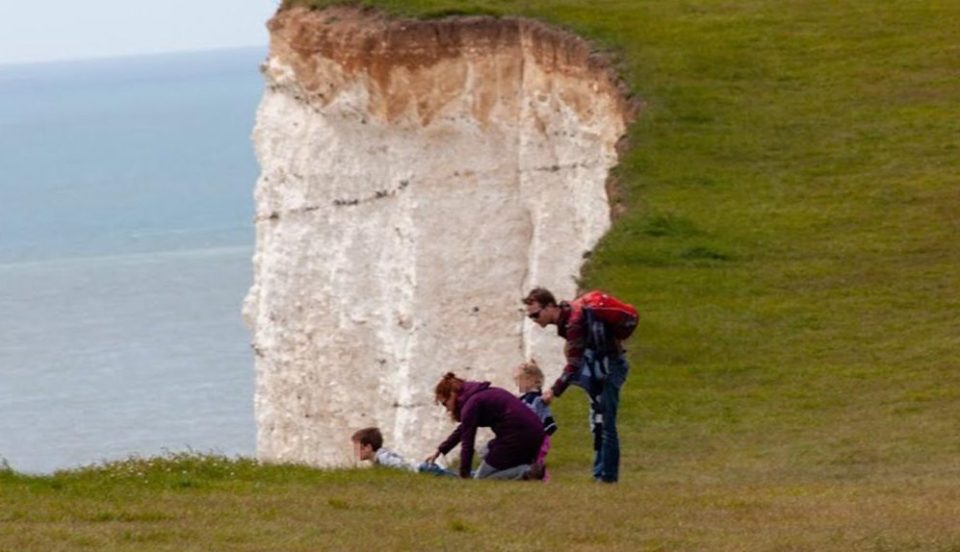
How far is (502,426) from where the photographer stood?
55.1 ft

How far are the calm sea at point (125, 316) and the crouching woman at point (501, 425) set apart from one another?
3.65 m

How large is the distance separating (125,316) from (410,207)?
34.4 m

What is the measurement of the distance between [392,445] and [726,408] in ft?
34.9

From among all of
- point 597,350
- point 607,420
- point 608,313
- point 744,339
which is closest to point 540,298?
point 608,313

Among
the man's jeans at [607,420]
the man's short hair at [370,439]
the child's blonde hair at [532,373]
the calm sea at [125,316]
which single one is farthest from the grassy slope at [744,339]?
the calm sea at [125,316]

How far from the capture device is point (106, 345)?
61.2 m

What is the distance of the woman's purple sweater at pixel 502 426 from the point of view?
16.7 meters

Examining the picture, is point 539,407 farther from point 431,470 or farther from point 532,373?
point 431,470

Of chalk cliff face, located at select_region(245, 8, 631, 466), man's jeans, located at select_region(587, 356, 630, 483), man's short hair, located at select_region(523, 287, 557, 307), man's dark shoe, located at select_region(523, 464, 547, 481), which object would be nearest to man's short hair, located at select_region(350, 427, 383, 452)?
man's dark shoe, located at select_region(523, 464, 547, 481)

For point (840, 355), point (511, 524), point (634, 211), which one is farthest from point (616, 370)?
point (634, 211)

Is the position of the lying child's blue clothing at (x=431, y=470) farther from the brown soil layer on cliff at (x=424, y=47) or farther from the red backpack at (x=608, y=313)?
the brown soil layer on cliff at (x=424, y=47)

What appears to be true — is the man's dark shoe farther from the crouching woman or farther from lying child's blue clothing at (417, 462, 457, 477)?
lying child's blue clothing at (417, 462, 457, 477)

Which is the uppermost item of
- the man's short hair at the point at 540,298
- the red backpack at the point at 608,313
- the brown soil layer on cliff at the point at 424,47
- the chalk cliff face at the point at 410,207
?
the brown soil layer on cliff at the point at 424,47

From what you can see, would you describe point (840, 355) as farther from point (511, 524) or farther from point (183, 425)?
point (183, 425)
